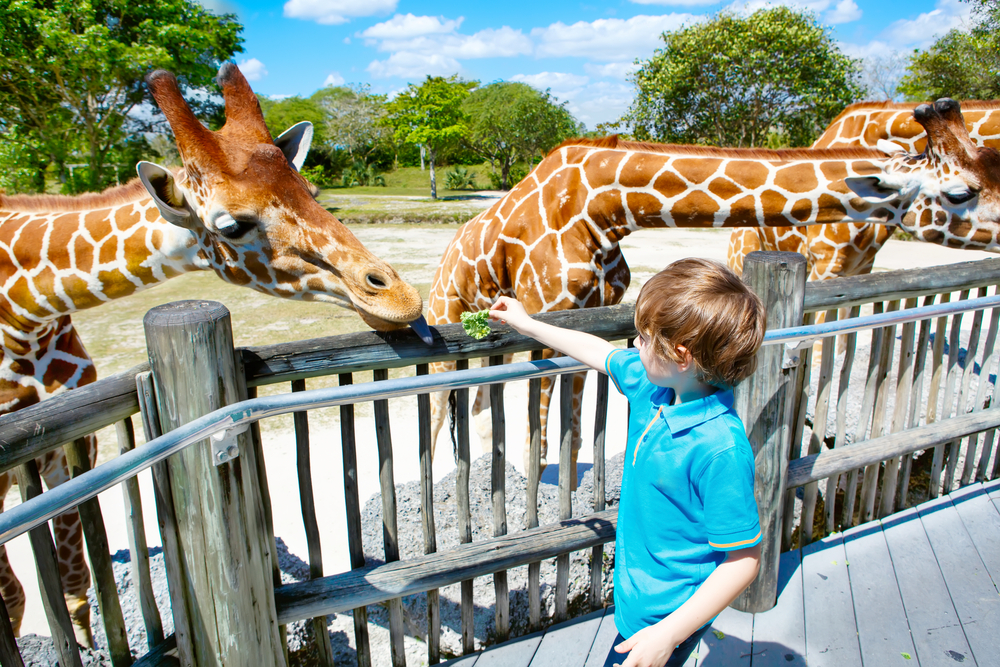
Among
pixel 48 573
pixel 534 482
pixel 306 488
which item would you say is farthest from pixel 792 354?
pixel 48 573

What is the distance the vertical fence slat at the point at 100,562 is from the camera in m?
1.64

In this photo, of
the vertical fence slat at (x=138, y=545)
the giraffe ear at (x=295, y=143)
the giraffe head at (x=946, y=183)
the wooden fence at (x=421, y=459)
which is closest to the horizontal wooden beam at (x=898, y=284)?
the wooden fence at (x=421, y=459)

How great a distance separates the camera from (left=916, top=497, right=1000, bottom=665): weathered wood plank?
238 cm

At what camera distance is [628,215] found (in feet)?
10.9

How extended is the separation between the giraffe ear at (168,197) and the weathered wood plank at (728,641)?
2.64 metres

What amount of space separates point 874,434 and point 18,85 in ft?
69.7

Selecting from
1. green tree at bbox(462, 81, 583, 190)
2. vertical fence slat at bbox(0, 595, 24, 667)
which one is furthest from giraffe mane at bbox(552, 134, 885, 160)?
green tree at bbox(462, 81, 583, 190)

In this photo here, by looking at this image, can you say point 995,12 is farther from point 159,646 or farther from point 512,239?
point 159,646

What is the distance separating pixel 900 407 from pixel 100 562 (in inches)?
139

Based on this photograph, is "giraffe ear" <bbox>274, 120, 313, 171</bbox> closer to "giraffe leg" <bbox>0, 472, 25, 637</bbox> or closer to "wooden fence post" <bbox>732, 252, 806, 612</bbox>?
"giraffe leg" <bbox>0, 472, 25, 637</bbox>

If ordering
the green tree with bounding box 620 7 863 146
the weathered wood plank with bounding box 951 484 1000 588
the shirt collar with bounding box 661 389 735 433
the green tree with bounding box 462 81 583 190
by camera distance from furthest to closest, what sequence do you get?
1. the green tree with bounding box 462 81 583 190
2. the green tree with bounding box 620 7 863 146
3. the weathered wood plank with bounding box 951 484 1000 588
4. the shirt collar with bounding box 661 389 735 433

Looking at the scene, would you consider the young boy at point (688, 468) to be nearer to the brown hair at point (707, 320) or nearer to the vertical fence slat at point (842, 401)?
the brown hair at point (707, 320)

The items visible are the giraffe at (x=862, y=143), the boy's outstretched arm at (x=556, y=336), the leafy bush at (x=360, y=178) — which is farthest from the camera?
the leafy bush at (x=360, y=178)

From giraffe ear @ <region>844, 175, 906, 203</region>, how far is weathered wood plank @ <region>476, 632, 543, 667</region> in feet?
8.89
